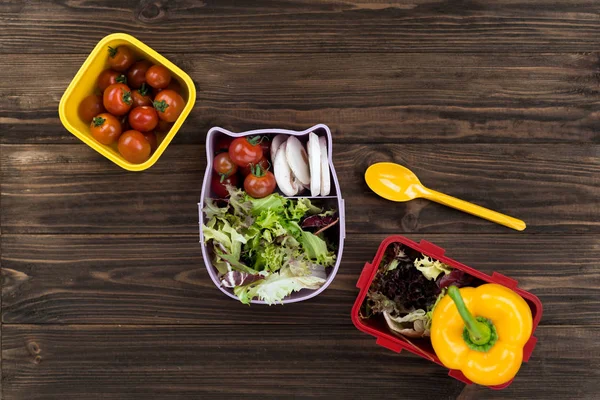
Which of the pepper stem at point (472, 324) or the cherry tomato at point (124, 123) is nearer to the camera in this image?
the pepper stem at point (472, 324)

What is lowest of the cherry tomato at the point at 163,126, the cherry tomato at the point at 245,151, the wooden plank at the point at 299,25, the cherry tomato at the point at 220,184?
the cherry tomato at the point at 220,184

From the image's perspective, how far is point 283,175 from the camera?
0.96 m

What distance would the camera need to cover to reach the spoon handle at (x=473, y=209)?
1.04m

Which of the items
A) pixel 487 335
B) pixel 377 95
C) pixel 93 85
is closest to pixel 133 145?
pixel 93 85

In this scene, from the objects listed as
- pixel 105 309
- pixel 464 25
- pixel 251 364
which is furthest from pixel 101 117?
pixel 464 25

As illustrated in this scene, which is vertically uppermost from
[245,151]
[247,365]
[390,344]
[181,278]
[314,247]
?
[245,151]

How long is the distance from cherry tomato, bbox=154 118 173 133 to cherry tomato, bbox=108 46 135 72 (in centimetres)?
12

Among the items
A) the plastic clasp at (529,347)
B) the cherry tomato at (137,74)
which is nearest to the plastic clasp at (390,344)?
the plastic clasp at (529,347)

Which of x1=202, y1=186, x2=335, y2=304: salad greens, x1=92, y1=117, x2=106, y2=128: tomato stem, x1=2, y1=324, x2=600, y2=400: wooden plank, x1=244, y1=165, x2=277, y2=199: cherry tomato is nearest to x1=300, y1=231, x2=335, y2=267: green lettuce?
x1=202, y1=186, x2=335, y2=304: salad greens

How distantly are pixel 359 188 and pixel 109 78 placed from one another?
1.73ft

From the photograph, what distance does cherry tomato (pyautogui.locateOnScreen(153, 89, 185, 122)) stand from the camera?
38.7 inches

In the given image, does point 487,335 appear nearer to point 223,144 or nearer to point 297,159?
point 297,159

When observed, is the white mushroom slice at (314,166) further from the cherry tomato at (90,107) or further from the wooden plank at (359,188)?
the cherry tomato at (90,107)

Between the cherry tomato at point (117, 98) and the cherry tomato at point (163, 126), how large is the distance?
68 millimetres
